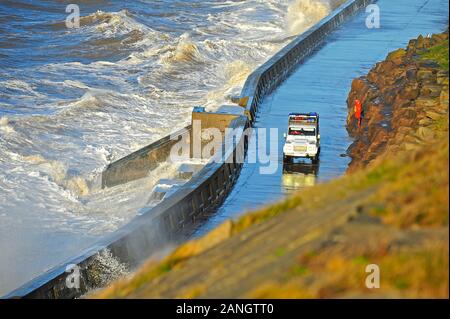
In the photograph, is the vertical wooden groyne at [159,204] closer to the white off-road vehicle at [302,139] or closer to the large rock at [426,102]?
the white off-road vehicle at [302,139]

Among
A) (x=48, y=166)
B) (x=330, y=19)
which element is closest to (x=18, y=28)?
(x=330, y=19)

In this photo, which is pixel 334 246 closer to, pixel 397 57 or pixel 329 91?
pixel 329 91

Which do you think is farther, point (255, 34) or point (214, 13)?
point (214, 13)

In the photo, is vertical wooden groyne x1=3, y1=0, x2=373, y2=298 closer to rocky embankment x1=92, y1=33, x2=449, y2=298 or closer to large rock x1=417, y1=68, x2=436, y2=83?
large rock x1=417, y1=68, x2=436, y2=83

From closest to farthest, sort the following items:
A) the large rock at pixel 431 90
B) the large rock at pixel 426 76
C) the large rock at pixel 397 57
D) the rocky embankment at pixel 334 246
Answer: the rocky embankment at pixel 334 246, the large rock at pixel 431 90, the large rock at pixel 426 76, the large rock at pixel 397 57

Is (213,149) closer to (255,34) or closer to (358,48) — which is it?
(358,48)

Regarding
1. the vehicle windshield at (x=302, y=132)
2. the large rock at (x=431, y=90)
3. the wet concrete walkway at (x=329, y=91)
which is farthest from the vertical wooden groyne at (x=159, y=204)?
the large rock at (x=431, y=90)
